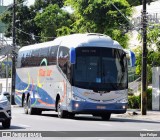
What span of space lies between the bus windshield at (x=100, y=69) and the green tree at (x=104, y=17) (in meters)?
15.1

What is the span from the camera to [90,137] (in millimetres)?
17969

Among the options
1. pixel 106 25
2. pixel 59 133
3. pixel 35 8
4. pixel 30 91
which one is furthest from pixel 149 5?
pixel 59 133

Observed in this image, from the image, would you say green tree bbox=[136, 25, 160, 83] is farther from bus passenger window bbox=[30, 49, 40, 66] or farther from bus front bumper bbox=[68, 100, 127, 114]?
bus front bumper bbox=[68, 100, 127, 114]

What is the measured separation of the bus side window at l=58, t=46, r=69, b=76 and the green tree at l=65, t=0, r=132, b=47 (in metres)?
14.3

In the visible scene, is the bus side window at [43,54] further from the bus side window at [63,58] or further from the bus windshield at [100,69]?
the bus windshield at [100,69]

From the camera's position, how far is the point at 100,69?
27625mm

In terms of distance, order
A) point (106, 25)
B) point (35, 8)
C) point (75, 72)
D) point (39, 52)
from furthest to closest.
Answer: point (35, 8)
point (106, 25)
point (39, 52)
point (75, 72)

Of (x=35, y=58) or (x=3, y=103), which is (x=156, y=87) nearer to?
(x=35, y=58)

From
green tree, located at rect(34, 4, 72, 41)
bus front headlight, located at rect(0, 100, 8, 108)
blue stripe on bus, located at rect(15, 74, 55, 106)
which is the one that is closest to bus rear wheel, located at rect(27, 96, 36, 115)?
blue stripe on bus, located at rect(15, 74, 55, 106)

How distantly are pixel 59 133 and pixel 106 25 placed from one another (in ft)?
82.2

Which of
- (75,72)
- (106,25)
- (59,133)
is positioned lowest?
(59,133)

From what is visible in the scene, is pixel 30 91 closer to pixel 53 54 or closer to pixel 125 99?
pixel 53 54

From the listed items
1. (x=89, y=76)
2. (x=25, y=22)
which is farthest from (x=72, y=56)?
(x=25, y=22)

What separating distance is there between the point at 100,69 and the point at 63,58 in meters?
2.15
